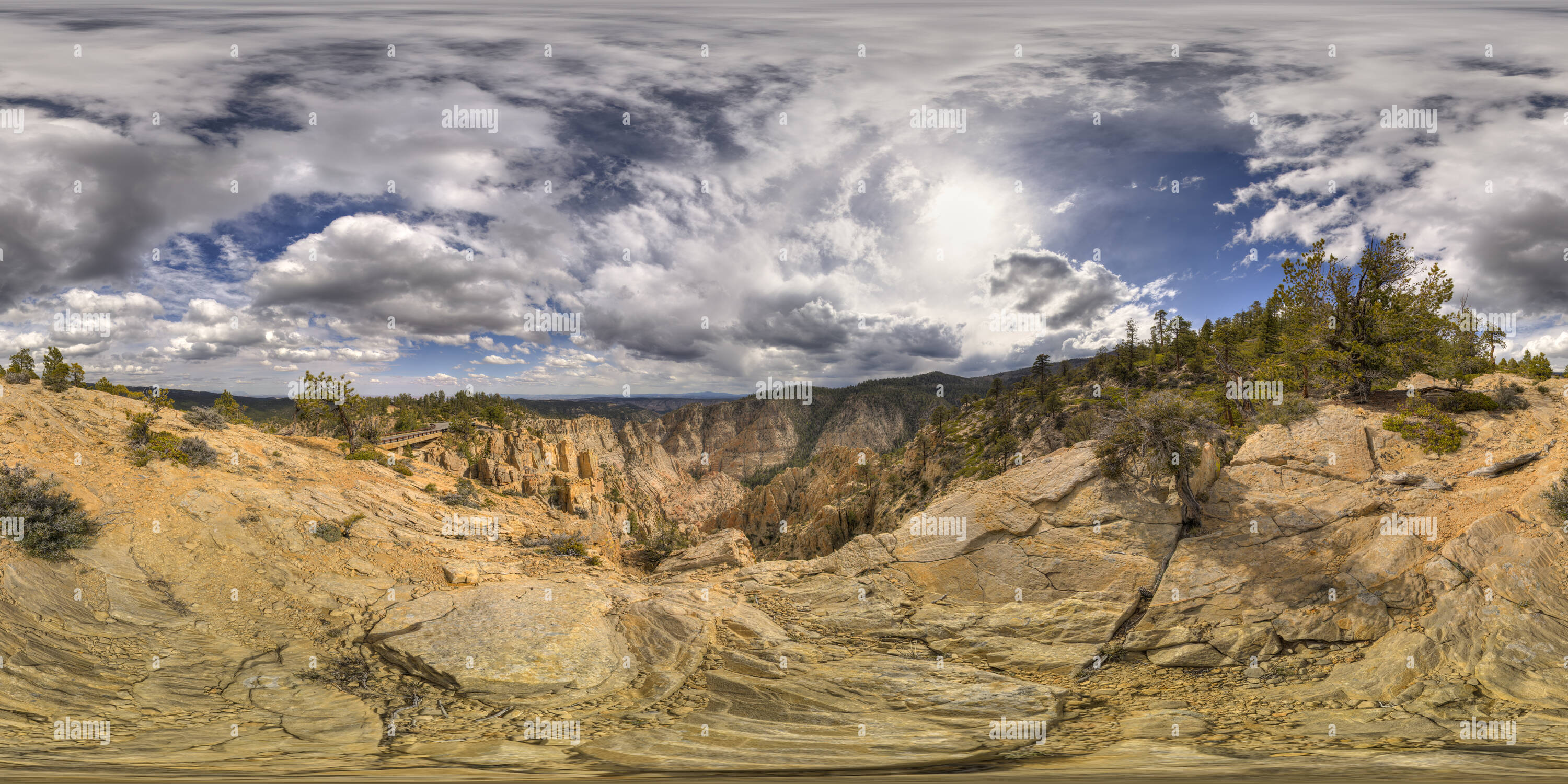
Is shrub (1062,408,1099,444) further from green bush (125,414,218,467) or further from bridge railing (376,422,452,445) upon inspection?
bridge railing (376,422,452,445)

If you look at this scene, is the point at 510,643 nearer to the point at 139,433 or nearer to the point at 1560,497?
the point at 139,433

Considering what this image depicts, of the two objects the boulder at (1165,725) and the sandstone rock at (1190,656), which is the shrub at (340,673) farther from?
the sandstone rock at (1190,656)

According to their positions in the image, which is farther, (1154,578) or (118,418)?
(118,418)

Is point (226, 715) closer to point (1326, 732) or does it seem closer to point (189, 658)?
point (189, 658)

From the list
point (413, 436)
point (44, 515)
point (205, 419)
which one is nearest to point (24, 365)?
point (205, 419)

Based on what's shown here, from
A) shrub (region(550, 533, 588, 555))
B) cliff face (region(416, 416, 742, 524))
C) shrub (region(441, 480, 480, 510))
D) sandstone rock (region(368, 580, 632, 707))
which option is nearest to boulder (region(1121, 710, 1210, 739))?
sandstone rock (region(368, 580, 632, 707))

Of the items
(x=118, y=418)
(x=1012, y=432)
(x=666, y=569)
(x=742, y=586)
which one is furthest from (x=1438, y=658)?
(x=1012, y=432)

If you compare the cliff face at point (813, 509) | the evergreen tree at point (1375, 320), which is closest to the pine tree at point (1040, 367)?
the cliff face at point (813, 509)
